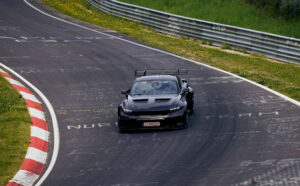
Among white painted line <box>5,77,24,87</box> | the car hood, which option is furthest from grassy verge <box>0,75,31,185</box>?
the car hood

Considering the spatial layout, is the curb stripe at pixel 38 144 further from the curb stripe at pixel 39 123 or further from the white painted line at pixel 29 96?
the white painted line at pixel 29 96

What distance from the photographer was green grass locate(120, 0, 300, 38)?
3372 cm

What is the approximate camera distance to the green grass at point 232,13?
33.7 meters

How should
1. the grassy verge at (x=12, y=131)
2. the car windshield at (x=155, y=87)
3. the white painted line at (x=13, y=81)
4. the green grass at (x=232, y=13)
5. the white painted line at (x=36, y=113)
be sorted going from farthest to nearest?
1. the green grass at (x=232, y=13)
2. the white painted line at (x=13, y=81)
3. the white painted line at (x=36, y=113)
4. the car windshield at (x=155, y=87)
5. the grassy verge at (x=12, y=131)

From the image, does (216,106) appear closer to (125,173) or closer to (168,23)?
(125,173)

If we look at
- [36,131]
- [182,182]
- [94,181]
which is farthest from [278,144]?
[36,131]

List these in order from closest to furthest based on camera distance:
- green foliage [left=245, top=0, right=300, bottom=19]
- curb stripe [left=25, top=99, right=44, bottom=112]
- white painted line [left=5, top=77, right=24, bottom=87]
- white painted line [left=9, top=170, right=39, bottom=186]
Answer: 1. white painted line [left=9, top=170, right=39, bottom=186]
2. curb stripe [left=25, top=99, right=44, bottom=112]
3. white painted line [left=5, top=77, right=24, bottom=87]
4. green foliage [left=245, top=0, right=300, bottom=19]

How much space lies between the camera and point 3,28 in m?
34.9

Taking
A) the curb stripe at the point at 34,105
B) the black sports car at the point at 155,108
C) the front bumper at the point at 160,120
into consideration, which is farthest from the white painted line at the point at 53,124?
the front bumper at the point at 160,120

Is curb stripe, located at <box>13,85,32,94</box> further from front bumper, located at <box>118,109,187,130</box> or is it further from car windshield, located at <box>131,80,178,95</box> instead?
front bumper, located at <box>118,109,187,130</box>

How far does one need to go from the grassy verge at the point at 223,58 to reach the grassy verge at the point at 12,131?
28.6 ft

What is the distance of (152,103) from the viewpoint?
16094 millimetres

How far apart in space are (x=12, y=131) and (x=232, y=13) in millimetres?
24196

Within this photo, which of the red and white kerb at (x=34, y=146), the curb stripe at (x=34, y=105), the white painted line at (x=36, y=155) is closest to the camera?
the red and white kerb at (x=34, y=146)
